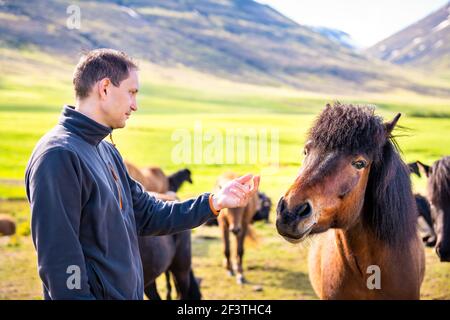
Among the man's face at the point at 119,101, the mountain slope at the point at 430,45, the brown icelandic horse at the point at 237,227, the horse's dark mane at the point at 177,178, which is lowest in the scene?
the brown icelandic horse at the point at 237,227

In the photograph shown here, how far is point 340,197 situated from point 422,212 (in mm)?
4871

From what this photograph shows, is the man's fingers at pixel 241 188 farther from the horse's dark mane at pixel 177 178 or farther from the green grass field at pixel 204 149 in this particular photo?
the horse's dark mane at pixel 177 178

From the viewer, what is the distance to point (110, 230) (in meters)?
2.13

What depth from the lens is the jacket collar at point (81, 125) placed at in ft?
7.07

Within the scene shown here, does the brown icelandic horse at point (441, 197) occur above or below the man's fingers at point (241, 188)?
below

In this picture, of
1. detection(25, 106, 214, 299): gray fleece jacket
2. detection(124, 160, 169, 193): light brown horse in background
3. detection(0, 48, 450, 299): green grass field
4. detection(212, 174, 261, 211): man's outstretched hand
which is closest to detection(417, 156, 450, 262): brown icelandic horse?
detection(0, 48, 450, 299): green grass field

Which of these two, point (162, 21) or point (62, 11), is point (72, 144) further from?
point (162, 21)

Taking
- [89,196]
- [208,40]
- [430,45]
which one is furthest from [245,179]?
[208,40]

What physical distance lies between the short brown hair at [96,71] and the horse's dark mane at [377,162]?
4.22 feet

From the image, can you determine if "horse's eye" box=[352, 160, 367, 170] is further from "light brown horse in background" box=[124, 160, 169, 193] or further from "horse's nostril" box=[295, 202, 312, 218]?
"light brown horse in background" box=[124, 160, 169, 193]

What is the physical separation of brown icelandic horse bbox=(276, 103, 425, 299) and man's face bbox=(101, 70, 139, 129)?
38.3 inches

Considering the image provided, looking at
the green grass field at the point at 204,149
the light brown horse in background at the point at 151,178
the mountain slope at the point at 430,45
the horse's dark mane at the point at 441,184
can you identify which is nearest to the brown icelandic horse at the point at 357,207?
the green grass field at the point at 204,149

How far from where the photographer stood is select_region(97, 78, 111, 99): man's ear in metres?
2.19
